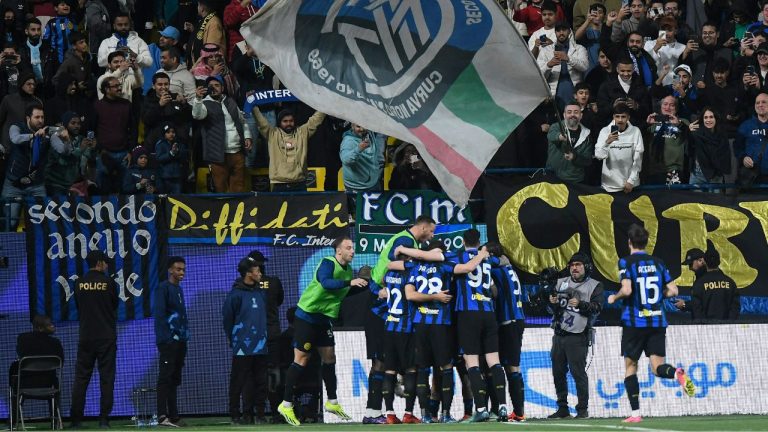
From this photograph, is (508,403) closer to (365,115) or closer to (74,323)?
(74,323)

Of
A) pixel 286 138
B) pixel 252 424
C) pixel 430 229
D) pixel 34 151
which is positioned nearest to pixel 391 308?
pixel 430 229

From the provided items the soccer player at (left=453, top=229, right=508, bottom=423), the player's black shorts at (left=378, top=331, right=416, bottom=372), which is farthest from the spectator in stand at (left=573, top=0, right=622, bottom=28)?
the player's black shorts at (left=378, top=331, right=416, bottom=372)

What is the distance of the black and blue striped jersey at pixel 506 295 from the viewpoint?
653 inches

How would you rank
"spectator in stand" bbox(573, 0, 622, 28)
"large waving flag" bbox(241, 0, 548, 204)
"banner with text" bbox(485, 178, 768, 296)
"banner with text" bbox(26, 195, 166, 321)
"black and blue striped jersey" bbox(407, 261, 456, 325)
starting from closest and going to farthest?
"large waving flag" bbox(241, 0, 548, 204) < "black and blue striped jersey" bbox(407, 261, 456, 325) < "banner with text" bbox(26, 195, 166, 321) < "banner with text" bbox(485, 178, 768, 296) < "spectator in stand" bbox(573, 0, 622, 28)

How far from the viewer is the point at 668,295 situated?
15773mm

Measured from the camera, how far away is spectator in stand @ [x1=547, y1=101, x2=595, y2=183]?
19.6 meters

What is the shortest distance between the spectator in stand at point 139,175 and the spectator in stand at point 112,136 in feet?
0.53

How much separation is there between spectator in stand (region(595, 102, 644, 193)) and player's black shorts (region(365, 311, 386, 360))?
401cm

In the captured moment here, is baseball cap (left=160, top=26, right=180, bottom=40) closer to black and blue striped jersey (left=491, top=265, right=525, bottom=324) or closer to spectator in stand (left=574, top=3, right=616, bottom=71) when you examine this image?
spectator in stand (left=574, top=3, right=616, bottom=71)

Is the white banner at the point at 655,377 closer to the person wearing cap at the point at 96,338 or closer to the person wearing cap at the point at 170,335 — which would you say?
the person wearing cap at the point at 170,335

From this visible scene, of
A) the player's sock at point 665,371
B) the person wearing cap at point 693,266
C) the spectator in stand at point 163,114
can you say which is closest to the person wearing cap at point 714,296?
the person wearing cap at point 693,266

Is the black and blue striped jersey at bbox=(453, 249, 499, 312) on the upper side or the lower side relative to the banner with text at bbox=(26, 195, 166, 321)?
lower

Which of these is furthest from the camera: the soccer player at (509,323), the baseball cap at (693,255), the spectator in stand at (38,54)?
the spectator in stand at (38,54)

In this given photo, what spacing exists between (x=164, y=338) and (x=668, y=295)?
5.97 m
